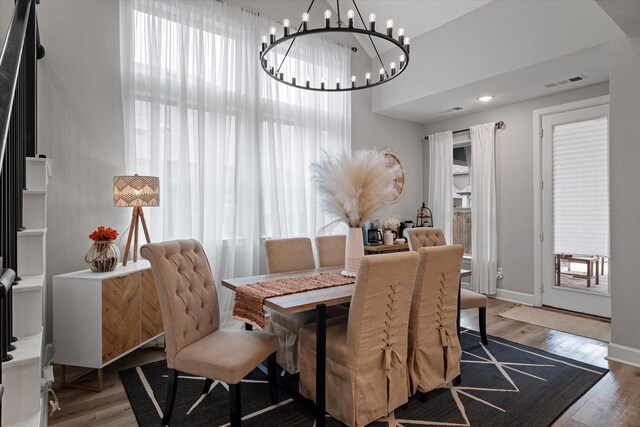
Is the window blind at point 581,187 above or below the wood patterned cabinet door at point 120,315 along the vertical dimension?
above

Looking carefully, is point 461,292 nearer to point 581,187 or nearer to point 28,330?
point 581,187

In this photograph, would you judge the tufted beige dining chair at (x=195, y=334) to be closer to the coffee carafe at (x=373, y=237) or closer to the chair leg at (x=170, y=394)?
the chair leg at (x=170, y=394)

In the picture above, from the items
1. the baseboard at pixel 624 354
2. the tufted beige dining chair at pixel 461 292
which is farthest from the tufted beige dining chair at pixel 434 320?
the baseboard at pixel 624 354

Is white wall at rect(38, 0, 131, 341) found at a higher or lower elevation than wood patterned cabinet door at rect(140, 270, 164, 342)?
higher

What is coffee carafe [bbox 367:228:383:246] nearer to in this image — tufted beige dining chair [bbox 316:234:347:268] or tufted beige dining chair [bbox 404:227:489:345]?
tufted beige dining chair [bbox 404:227:489:345]

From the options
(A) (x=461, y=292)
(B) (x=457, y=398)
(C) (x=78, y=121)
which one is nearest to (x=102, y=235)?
(C) (x=78, y=121)

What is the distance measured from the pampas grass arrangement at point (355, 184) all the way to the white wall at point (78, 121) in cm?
202

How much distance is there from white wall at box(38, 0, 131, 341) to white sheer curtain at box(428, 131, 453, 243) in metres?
4.24

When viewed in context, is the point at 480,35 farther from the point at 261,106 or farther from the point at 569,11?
the point at 261,106

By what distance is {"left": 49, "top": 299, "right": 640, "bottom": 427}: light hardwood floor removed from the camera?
2141 mm

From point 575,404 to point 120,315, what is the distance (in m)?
3.14

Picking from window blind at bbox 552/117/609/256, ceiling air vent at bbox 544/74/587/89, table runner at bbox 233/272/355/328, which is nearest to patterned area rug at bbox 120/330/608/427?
table runner at bbox 233/272/355/328

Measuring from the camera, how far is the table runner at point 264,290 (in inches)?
83.2

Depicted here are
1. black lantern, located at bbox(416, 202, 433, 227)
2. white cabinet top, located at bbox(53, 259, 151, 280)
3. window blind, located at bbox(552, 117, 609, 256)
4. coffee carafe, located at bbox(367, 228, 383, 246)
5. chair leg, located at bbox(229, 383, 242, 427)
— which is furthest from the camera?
black lantern, located at bbox(416, 202, 433, 227)
